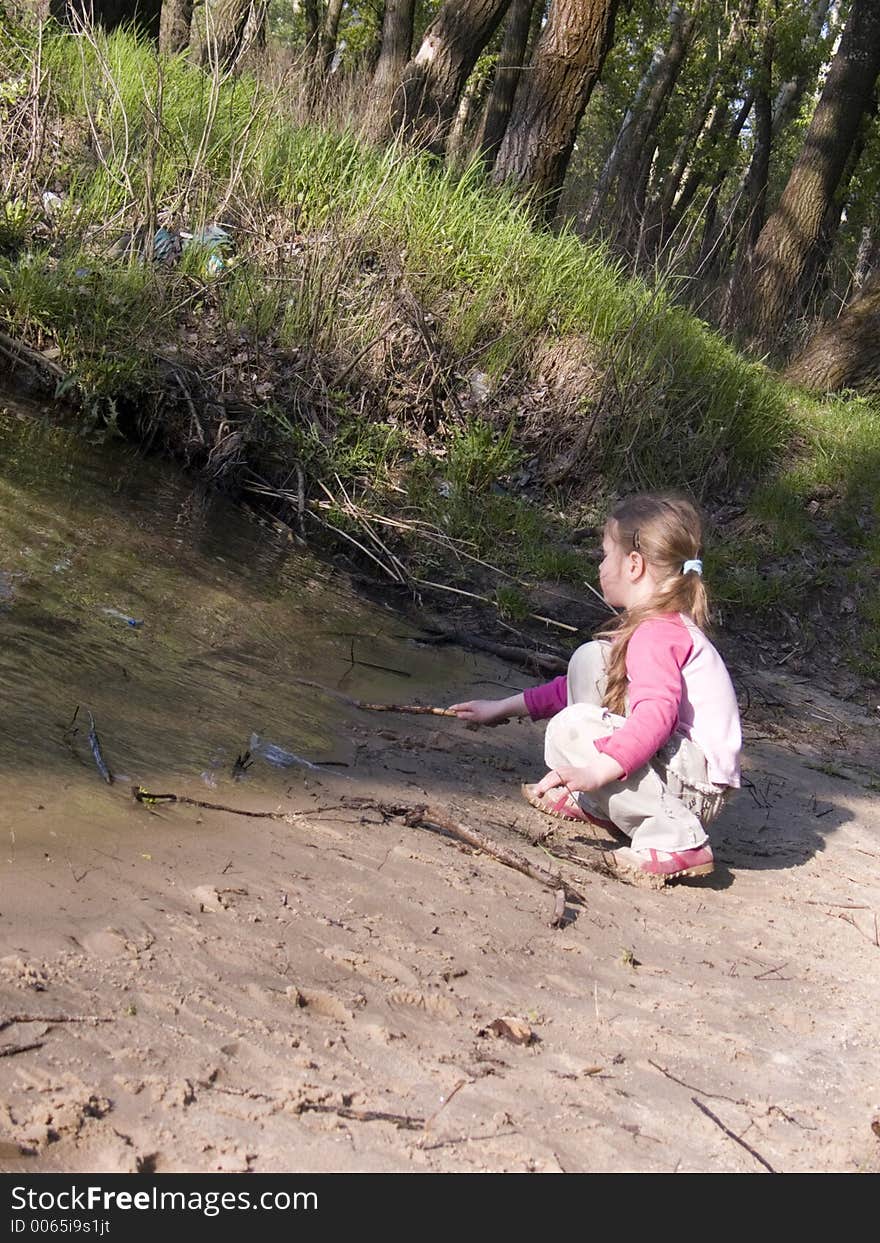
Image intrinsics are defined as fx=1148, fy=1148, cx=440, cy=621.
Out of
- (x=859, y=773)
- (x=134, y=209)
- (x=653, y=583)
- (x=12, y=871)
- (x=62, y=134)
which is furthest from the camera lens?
(x=62, y=134)

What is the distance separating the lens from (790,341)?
10781 millimetres

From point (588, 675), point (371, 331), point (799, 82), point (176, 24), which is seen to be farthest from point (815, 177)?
point (799, 82)

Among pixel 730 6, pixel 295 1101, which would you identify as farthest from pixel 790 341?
pixel 730 6

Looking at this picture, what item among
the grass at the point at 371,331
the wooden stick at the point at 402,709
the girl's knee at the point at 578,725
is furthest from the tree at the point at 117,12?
the girl's knee at the point at 578,725

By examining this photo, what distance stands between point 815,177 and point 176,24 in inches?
257

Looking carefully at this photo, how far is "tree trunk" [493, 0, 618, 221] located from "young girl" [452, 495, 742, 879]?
631 centimetres

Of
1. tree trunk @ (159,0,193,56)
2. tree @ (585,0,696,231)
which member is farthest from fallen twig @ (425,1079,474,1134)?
tree @ (585,0,696,231)

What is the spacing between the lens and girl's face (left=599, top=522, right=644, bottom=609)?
12.2 feet

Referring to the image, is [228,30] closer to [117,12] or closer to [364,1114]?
[117,12]

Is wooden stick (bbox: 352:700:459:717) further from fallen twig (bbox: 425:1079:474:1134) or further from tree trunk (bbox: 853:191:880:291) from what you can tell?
tree trunk (bbox: 853:191:880:291)

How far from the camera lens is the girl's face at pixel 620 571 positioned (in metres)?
3.71

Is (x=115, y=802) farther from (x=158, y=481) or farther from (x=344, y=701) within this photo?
(x=158, y=481)

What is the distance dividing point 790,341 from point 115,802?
935cm

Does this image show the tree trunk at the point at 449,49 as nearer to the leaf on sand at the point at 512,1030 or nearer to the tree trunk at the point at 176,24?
the tree trunk at the point at 176,24
